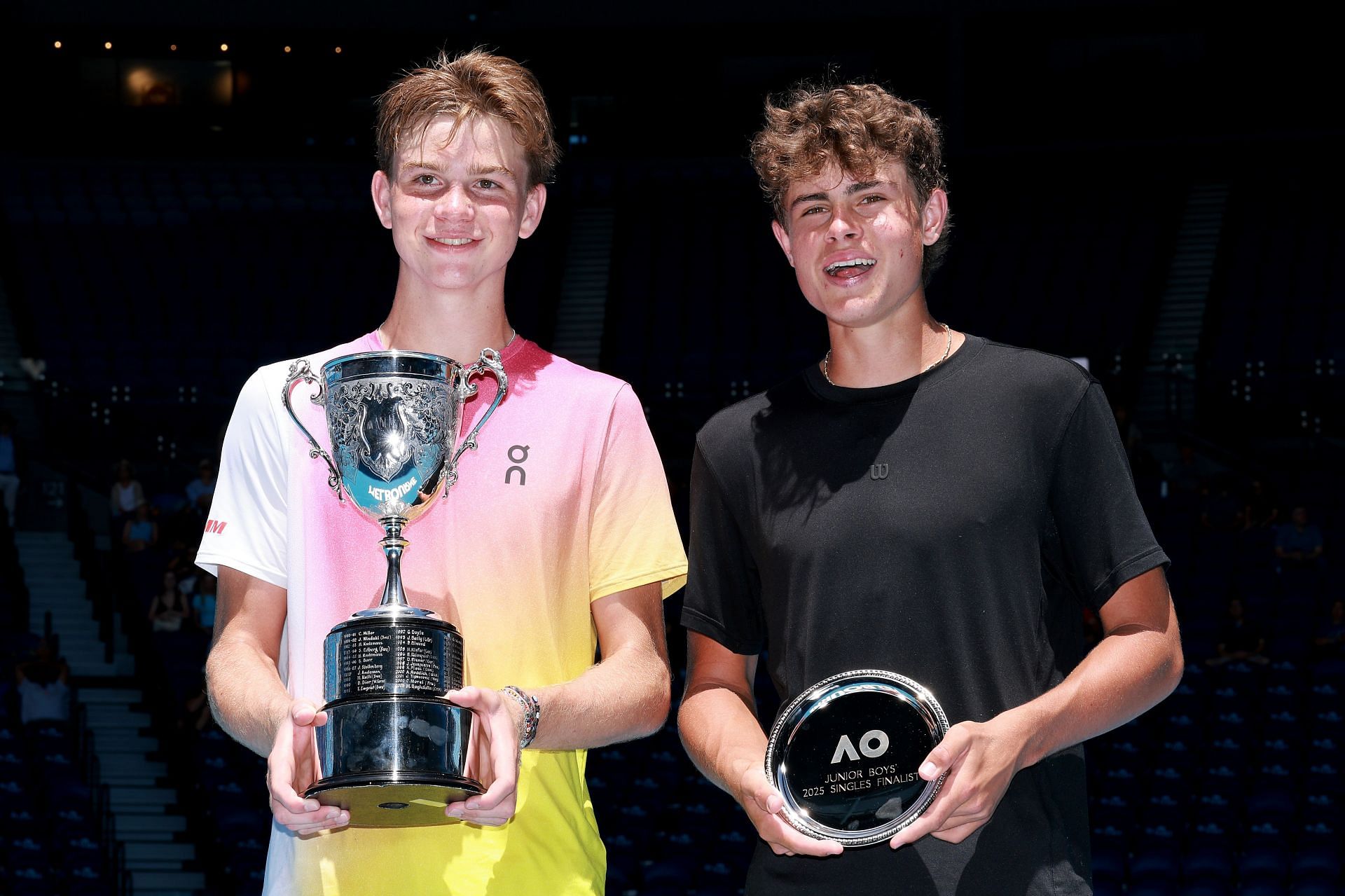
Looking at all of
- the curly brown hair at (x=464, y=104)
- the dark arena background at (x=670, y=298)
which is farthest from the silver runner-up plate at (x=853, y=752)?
the dark arena background at (x=670, y=298)

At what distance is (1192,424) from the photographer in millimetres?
13672

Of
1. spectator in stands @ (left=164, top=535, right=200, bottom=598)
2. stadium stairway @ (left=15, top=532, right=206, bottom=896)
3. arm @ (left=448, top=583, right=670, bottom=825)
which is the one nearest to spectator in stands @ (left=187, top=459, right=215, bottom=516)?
spectator in stands @ (left=164, top=535, right=200, bottom=598)

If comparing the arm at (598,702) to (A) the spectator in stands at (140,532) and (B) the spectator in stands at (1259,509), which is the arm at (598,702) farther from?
(B) the spectator in stands at (1259,509)

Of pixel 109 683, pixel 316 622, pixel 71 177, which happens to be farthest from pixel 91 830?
pixel 71 177

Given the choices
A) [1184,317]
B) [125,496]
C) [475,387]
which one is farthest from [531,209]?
[1184,317]

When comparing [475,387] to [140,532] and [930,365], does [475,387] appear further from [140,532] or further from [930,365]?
[140,532]

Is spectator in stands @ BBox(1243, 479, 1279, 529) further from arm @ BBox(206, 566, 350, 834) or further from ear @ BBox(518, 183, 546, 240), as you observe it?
arm @ BBox(206, 566, 350, 834)

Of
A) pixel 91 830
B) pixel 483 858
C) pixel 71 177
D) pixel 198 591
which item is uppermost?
pixel 71 177

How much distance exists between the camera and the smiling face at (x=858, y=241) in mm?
2514

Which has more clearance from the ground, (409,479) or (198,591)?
(409,479)

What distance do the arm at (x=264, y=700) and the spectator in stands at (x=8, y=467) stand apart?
1125 cm

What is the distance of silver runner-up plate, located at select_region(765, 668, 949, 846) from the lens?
220 centimetres

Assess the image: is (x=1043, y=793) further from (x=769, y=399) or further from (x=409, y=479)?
(x=409, y=479)

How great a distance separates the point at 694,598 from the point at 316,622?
625mm
